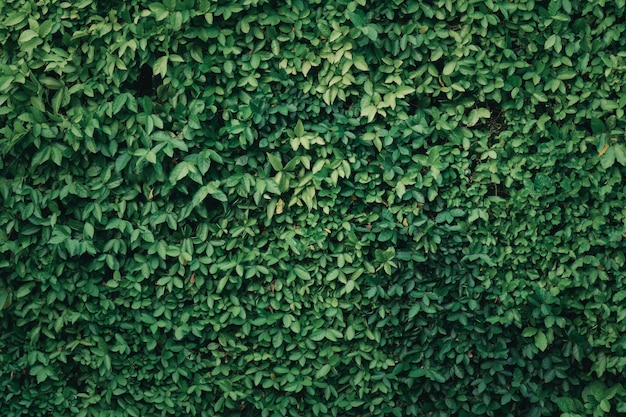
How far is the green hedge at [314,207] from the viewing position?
3189mm

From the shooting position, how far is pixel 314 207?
3.29m

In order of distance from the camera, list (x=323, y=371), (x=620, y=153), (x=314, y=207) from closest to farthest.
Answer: (x=620, y=153), (x=314, y=207), (x=323, y=371)

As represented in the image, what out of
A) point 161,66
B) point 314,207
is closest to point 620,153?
point 314,207

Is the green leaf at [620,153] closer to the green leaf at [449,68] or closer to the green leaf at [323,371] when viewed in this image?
the green leaf at [449,68]

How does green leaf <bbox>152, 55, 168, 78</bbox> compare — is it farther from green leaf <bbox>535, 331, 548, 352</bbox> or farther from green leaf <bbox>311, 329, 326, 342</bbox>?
green leaf <bbox>535, 331, 548, 352</bbox>

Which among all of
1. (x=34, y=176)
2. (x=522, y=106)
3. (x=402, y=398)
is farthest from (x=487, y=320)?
(x=34, y=176)

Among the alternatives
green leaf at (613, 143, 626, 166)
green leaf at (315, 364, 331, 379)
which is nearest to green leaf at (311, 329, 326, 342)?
green leaf at (315, 364, 331, 379)

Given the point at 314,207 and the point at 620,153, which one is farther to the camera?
the point at 314,207

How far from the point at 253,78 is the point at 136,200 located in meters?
0.84

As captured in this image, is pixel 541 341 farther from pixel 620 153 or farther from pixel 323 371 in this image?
pixel 323 371

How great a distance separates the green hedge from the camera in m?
3.19

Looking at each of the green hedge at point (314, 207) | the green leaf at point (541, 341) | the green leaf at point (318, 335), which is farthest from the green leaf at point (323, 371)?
the green leaf at point (541, 341)

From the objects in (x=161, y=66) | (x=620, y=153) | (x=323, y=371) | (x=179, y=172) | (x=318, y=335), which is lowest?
(x=323, y=371)

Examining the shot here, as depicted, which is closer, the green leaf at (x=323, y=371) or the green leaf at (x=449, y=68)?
the green leaf at (x=449, y=68)
